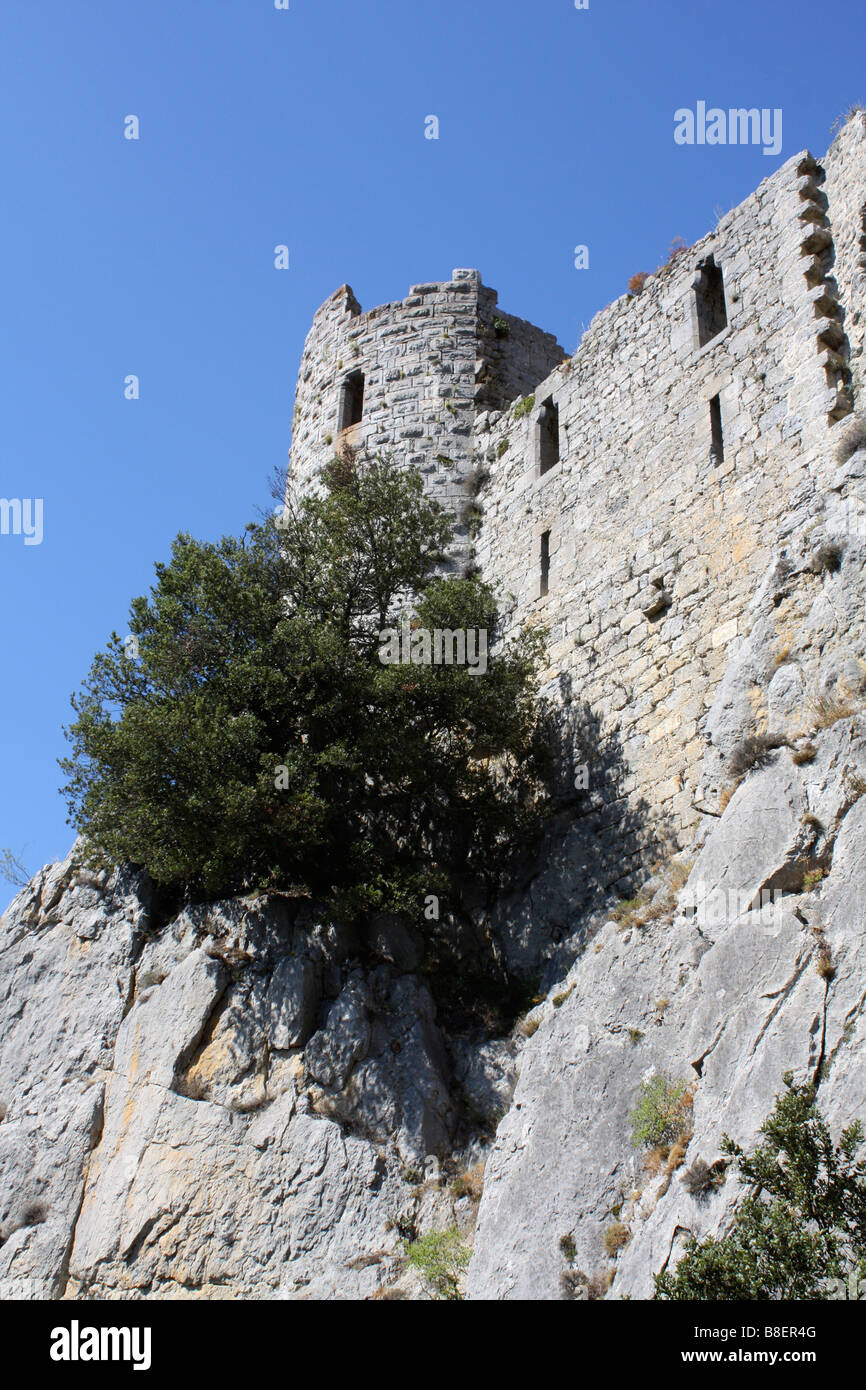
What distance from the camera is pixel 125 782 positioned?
42.6 ft

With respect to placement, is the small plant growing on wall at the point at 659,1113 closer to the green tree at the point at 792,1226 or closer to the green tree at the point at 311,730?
the green tree at the point at 792,1226

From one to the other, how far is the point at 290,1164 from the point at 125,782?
14.0 feet

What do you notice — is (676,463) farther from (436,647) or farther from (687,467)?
(436,647)

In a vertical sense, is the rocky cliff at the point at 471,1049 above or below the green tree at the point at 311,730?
below

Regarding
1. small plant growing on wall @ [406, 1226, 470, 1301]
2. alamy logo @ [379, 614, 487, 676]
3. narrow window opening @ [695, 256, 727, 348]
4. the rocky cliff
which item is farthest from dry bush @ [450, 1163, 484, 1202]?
narrow window opening @ [695, 256, 727, 348]

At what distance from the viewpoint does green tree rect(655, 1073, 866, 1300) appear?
244 inches

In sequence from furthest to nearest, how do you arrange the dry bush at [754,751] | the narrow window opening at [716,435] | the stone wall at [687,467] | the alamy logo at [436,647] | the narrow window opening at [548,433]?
the narrow window opening at [548,433] < the alamy logo at [436,647] < the narrow window opening at [716,435] < the stone wall at [687,467] < the dry bush at [754,751]

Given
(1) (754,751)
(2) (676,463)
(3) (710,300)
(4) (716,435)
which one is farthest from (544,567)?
(1) (754,751)

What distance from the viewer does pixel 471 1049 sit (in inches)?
484

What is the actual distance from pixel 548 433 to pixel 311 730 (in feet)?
20.8

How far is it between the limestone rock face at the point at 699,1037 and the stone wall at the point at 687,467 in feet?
7.08

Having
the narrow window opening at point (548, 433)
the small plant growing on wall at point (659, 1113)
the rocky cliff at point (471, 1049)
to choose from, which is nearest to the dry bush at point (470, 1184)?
the rocky cliff at point (471, 1049)
